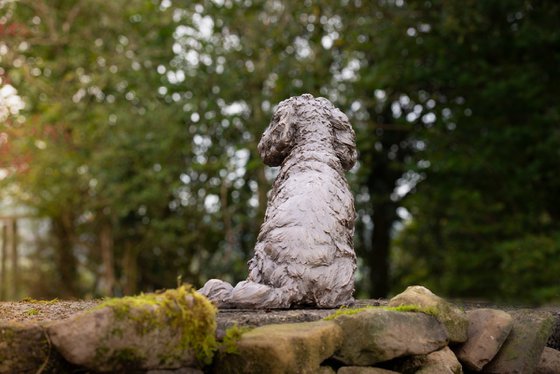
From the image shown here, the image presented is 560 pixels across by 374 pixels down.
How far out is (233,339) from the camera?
139 inches

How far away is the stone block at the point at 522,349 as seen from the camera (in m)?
4.50

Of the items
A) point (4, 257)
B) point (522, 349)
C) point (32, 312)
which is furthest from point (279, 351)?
point (4, 257)

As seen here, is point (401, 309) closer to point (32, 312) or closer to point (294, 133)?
point (294, 133)

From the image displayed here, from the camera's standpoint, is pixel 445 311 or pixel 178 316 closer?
pixel 178 316

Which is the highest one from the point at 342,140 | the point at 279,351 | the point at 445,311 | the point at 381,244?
the point at 342,140

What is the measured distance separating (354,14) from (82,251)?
23.9ft

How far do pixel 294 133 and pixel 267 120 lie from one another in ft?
20.6

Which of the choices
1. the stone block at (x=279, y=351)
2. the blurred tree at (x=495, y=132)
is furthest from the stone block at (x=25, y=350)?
the blurred tree at (x=495, y=132)

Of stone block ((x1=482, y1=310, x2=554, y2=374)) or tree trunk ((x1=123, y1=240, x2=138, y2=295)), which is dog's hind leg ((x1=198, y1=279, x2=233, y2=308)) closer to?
stone block ((x1=482, y1=310, x2=554, y2=374))

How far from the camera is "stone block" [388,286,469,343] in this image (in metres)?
4.34

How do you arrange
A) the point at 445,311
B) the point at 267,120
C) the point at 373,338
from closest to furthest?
1. the point at 373,338
2. the point at 445,311
3. the point at 267,120

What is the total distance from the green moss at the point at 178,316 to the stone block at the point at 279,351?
0.13 meters

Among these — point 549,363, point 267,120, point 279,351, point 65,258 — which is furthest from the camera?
point 65,258

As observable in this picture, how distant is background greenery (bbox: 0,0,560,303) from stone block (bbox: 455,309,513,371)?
5.77 m
